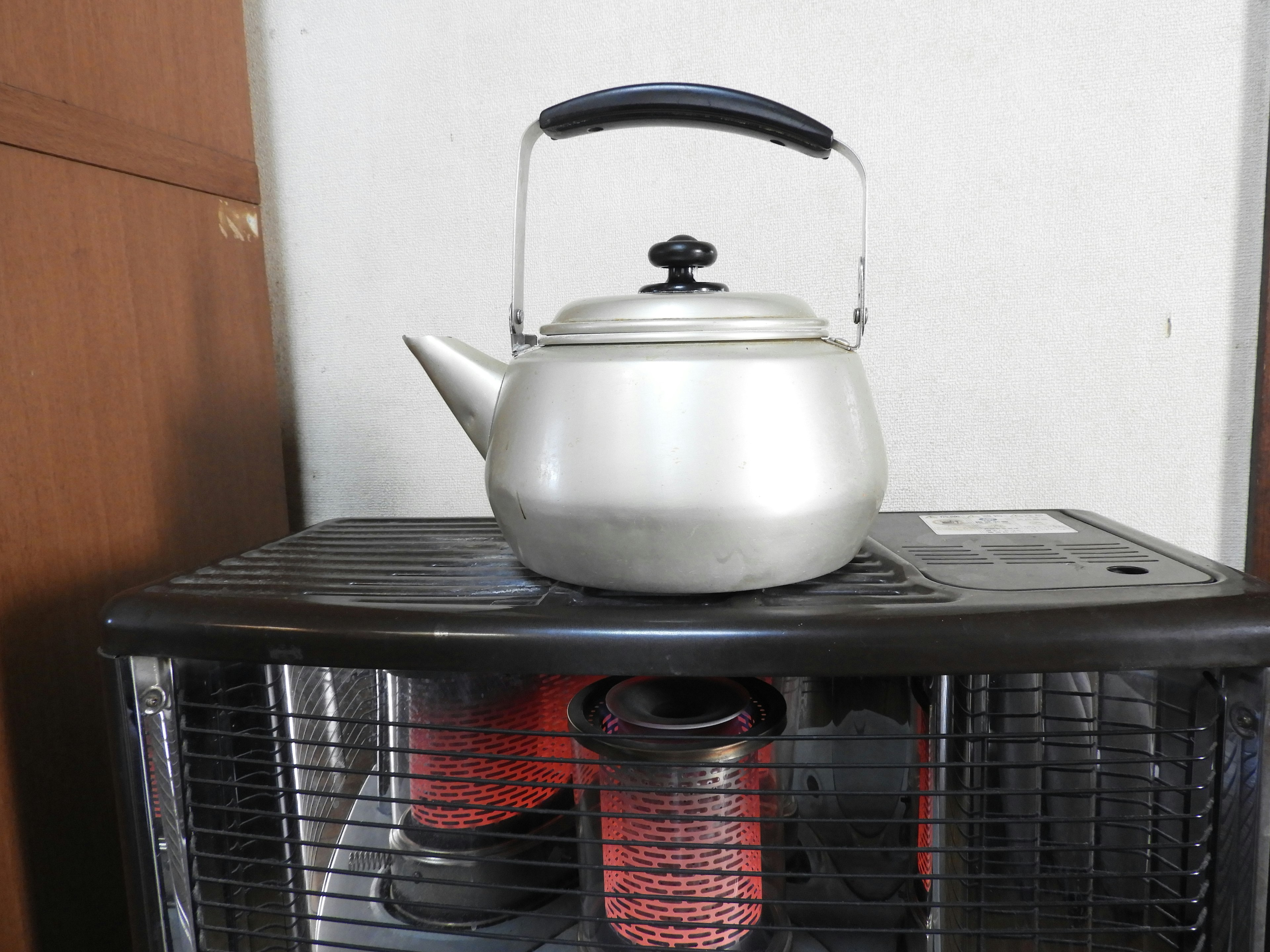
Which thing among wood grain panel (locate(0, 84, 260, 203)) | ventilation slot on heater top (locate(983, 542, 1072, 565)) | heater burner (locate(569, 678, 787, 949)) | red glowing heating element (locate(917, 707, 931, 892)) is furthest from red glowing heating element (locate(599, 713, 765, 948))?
wood grain panel (locate(0, 84, 260, 203))

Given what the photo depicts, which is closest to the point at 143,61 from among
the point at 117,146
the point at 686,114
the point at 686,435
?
the point at 117,146

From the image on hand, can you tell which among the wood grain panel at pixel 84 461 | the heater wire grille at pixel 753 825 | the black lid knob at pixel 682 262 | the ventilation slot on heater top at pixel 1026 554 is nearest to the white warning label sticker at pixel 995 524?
the ventilation slot on heater top at pixel 1026 554

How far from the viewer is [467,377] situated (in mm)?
583

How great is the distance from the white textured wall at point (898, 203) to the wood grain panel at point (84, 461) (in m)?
0.20

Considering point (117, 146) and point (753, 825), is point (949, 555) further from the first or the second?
point (117, 146)

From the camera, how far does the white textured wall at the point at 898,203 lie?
0.79 meters

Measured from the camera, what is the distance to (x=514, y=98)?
88 centimetres

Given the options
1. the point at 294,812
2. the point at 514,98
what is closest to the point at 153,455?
the point at 294,812

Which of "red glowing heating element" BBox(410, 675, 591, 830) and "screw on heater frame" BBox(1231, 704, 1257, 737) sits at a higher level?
"screw on heater frame" BBox(1231, 704, 1257, 737)

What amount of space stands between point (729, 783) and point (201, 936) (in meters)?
0.34

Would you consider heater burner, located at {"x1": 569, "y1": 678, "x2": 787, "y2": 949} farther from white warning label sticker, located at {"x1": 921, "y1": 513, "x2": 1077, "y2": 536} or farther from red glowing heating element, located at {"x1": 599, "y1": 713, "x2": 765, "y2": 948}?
white warning label sticker, located at {"x1": 921, "y1": 513, "x2": 1077, "y2": 536}

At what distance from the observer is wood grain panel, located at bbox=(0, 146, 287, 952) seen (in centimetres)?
60

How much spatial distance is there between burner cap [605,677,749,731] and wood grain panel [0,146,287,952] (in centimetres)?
44

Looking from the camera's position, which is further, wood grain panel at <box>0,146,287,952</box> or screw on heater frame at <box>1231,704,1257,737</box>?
wood grain panel at <box>0,146,287,952</box>
